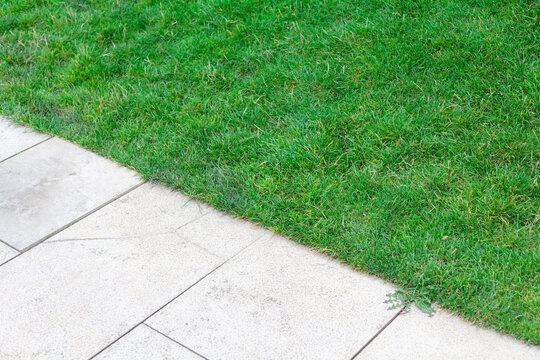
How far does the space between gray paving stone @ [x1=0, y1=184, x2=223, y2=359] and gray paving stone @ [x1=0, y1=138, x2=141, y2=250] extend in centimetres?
17

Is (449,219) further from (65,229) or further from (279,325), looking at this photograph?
(65,229)

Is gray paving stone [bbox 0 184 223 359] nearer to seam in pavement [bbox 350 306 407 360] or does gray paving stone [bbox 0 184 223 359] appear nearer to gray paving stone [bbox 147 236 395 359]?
gray paving stone [bbox 147 236 395 359]

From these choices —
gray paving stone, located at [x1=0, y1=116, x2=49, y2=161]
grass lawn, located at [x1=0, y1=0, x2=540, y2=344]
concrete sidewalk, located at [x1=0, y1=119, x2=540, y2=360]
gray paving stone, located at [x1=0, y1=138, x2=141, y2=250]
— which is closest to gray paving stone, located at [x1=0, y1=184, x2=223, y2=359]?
concrete sidewalk, located at [x1=0, y1=119, x2=540, y2=360]

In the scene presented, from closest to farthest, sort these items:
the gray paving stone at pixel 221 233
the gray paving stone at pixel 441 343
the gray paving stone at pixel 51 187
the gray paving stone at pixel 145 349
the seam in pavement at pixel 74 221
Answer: the gray paving stone at pixel 441 343, the gray paving stone at pixel 145 349, the gray paving stone at pixel 221 233, the seam in pavement at pixel 74 221, the gray paving stone at pixel 51 187

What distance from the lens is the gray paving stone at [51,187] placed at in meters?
4.37

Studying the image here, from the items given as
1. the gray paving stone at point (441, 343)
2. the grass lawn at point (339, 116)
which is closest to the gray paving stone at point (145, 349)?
the gray paving stone at point (441, 343)

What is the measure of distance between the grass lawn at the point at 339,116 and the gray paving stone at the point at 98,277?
1.52 feet

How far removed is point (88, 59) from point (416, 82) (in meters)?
3.26

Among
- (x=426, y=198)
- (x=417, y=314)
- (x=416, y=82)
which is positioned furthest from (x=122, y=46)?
(x=417, y=314)

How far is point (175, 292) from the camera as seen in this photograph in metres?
3.68

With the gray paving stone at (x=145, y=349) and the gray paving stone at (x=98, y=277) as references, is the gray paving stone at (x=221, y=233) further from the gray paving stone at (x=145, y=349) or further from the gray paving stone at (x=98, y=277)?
the gray paving stone at (x=145, y=349)

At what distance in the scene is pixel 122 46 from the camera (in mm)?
6309

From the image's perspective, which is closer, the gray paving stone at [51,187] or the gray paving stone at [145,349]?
the gray paving stone at [145,349]

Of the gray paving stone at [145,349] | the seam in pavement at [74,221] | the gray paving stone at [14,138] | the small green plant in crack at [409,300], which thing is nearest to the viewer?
the gray paving stone at [145,349]
